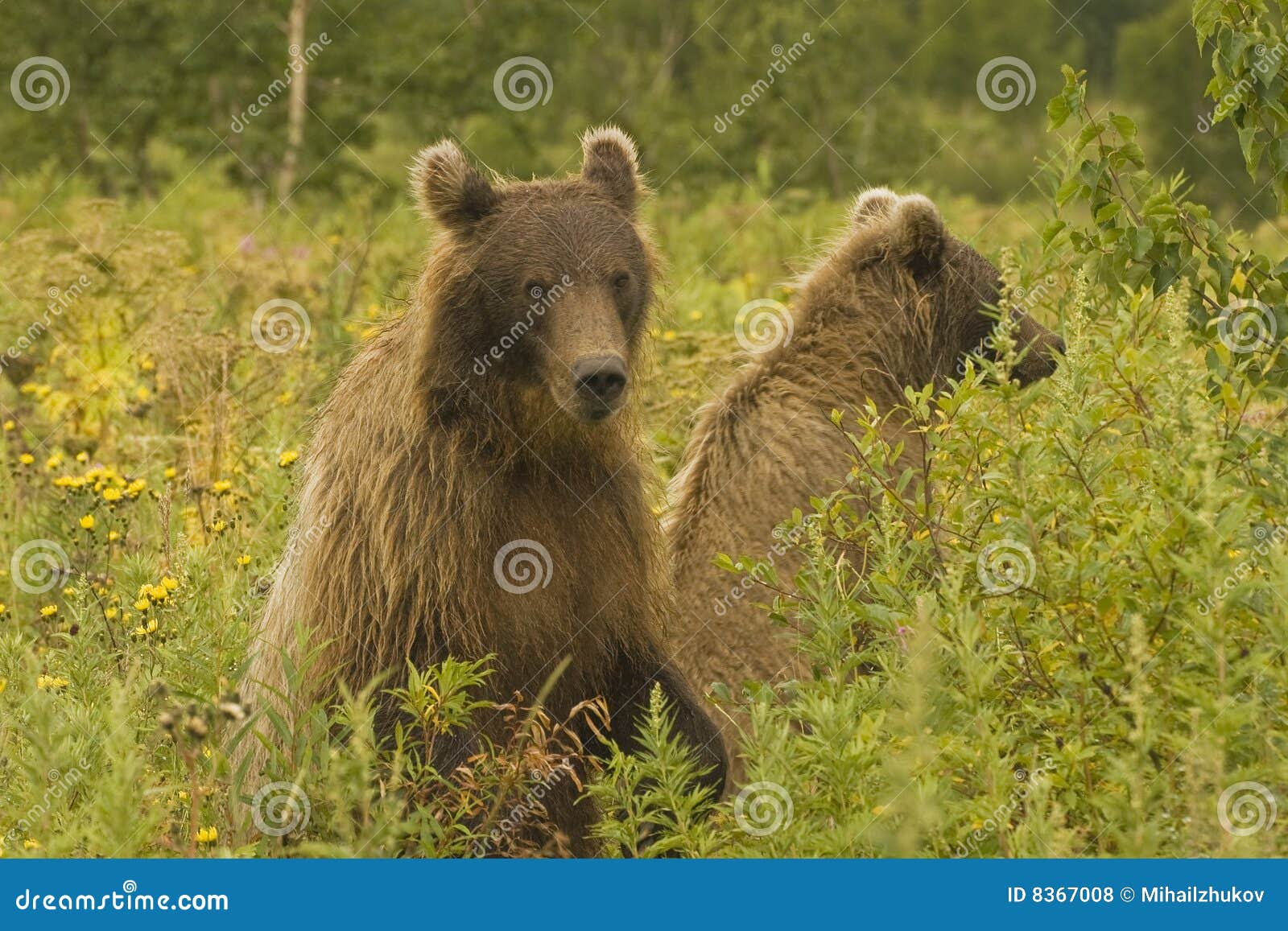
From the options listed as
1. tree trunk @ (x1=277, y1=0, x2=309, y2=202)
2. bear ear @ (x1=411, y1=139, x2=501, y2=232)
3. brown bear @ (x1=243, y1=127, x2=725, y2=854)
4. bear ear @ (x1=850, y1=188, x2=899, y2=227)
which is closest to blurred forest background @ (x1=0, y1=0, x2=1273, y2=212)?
tree trunk @ (x1=277, y1=0, x2=309, y2=202)

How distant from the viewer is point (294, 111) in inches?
790

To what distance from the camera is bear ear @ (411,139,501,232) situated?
17.0ft

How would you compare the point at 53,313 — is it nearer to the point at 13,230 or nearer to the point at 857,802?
the point at 13,230

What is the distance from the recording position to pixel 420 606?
490cm

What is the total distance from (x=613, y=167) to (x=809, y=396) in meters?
1.51

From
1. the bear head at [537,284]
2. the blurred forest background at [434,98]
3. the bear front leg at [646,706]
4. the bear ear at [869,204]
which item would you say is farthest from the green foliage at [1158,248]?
the blurred forest background at [434,98]

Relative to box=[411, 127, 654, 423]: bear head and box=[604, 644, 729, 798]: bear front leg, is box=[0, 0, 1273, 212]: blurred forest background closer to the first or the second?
box=[411, 127, 654, 423]: bear head

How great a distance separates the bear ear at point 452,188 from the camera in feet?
17.0

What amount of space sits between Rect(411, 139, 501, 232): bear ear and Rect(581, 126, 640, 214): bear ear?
0.43m

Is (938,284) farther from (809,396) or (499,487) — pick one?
(499,487)

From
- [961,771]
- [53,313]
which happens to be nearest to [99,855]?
[961,771]

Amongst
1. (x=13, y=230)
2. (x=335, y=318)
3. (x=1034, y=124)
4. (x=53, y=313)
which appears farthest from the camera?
(x=1034, y=124)

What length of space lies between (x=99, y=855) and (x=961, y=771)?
85.4 inches

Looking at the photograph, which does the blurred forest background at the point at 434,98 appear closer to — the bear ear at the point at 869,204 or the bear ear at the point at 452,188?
the bear ear at the point at 869,204
